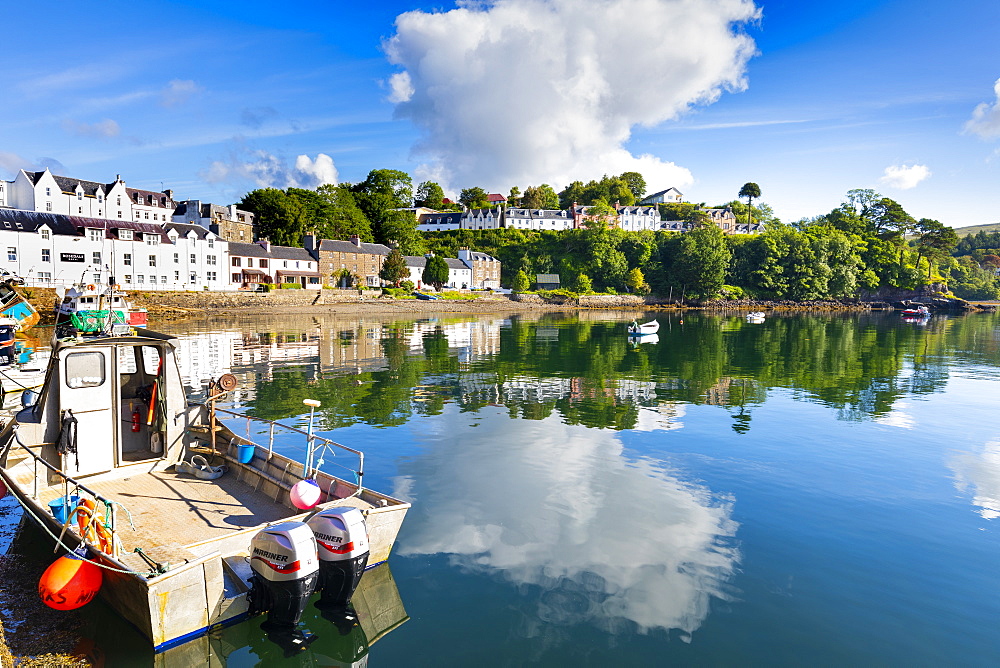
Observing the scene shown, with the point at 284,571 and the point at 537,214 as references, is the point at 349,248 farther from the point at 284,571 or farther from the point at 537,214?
the point at 284,571

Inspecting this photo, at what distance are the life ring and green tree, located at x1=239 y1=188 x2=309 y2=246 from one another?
11128cm

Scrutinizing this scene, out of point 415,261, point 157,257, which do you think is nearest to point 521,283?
point 415,261

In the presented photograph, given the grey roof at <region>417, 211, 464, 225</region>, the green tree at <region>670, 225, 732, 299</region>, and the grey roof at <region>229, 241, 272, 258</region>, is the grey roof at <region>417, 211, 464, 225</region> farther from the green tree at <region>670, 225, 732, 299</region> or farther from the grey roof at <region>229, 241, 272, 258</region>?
the grey roof at <region>229, 241, 272, 258</region>

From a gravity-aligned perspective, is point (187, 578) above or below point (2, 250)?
below

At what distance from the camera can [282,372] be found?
3562 centimetres

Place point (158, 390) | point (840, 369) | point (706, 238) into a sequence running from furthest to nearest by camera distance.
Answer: point (706, 238)
point (840, 369)
point (158, 390)

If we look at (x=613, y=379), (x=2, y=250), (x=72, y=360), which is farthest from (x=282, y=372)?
(x=2, y=250)

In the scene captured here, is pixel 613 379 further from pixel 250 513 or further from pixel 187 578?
pixel 187 578

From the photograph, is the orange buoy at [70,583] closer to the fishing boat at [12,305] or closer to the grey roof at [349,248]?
the fishing boat at [12,305]

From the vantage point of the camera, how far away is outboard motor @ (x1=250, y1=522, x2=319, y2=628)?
8.95m

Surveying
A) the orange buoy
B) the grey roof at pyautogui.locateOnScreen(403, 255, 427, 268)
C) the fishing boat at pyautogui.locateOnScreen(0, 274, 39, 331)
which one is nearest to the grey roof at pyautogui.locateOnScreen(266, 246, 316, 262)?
the grey roof at pyautogui.locateOnScreen(403, 255, 427, 268)

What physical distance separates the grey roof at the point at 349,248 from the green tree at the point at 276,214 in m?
8.00

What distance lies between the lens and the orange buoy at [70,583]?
9.23m

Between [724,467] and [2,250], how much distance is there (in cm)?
8634
